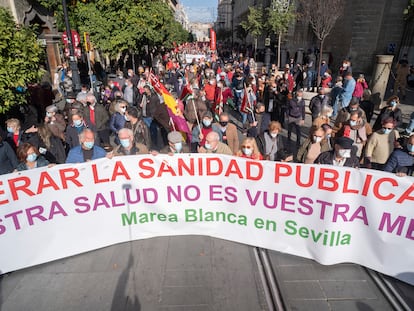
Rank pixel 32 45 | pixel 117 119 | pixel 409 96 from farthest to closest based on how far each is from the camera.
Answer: pixel 409 96 → pixel 117 119 → pixel 32 45

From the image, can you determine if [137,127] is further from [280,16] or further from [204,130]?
[280,16]

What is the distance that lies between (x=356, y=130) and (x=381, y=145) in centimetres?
67

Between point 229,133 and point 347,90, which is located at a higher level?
point 347,90

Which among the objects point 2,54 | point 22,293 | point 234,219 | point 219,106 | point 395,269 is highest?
point 2,54

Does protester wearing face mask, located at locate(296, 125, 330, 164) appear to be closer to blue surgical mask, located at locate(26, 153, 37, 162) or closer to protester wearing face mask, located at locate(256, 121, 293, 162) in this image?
protester wearing face mask, located at locate(256, 121, 293, 162)

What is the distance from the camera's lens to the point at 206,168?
401 centimetres

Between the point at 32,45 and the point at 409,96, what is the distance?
52.8ft

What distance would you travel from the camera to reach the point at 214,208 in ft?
13.9

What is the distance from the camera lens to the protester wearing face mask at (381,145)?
5121mm

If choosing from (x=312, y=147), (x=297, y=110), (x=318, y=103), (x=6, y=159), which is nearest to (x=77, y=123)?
(x=6, y=159)

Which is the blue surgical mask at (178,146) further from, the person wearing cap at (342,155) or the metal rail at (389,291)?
the metal rail at (389,291)

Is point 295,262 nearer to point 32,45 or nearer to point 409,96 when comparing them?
point 32,45

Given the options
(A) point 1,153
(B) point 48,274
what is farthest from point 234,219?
(A) point 1,153

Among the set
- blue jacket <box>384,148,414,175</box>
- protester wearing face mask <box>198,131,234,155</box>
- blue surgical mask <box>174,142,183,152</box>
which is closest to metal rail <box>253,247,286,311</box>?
protester wearing face mask <box>198,131,234,155</box>
